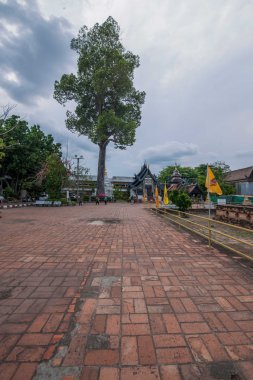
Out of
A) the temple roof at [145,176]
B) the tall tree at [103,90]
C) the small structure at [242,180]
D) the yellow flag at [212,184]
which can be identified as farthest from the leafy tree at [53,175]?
the small structure at [242,180]

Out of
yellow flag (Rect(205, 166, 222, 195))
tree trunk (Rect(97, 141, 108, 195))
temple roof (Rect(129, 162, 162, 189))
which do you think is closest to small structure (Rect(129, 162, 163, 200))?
temple roof (Rect(129, 162, 162, 189))

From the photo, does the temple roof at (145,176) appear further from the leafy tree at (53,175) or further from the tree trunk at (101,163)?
the leafy tree at (53,175)

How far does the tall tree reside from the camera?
100ft

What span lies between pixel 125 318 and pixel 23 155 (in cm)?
2758

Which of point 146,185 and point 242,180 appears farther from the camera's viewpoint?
point 146,185

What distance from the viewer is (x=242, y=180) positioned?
1561 inches

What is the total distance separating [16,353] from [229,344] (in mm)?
1894

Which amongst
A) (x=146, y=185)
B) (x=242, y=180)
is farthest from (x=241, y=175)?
(x=146, y=185)

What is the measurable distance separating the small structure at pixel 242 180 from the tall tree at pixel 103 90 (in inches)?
842

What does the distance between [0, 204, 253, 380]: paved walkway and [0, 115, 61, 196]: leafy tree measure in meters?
24.4

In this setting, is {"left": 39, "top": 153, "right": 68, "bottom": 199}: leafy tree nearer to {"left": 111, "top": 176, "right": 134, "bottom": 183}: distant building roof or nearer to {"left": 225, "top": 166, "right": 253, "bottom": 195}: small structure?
{"left": 225, "top": 166, "right": 253, "bottom": 195}: small structure

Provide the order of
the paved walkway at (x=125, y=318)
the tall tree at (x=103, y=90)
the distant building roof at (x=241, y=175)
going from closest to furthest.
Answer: the paved walkway at (x=125, y=318)
the tall tree at (x=103, y=90)
the distant building roof at (x=241, y=175)

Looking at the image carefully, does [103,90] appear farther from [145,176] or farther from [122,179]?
[122,179]

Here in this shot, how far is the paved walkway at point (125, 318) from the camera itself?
1.74 metres
